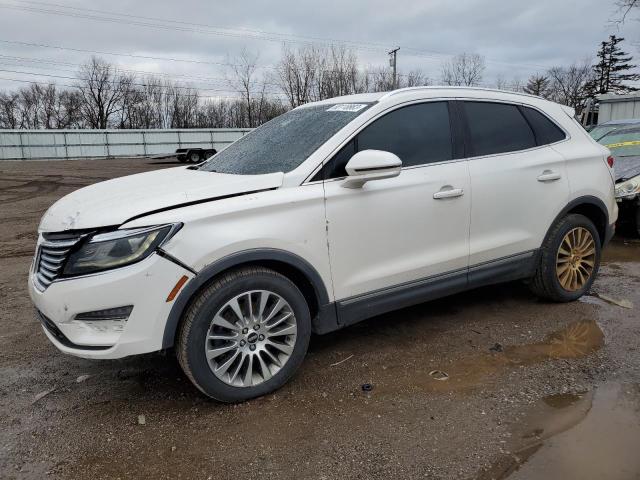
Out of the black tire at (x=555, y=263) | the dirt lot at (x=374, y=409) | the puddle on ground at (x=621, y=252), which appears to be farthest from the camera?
the puddle on ground at (x=621, y=252)

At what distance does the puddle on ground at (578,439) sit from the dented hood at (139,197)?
197cm

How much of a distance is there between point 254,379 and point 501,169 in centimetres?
244

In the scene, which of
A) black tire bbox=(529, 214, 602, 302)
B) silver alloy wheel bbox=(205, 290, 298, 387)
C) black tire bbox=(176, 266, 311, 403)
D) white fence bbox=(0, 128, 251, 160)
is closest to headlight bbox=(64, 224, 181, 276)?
black tire bbox=(176, 266, 311, 403)

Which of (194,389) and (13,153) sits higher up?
(13,153)

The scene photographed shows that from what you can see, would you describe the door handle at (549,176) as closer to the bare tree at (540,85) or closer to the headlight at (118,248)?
the headlight at (118,248)

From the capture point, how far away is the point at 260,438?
2768 mm

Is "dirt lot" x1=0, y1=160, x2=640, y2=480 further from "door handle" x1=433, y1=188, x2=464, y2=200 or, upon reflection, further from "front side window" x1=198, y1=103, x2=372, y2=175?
"front side window" x1=198, y1=103, x2=372, y2=175

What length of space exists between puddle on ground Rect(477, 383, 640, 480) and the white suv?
1127 mm

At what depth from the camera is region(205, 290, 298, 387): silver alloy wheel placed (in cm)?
293

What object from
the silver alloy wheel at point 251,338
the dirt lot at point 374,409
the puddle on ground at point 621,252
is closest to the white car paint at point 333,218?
the silver alloy wheel at point 251,338

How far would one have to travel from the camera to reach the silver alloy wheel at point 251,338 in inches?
115

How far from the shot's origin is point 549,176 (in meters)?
4.20

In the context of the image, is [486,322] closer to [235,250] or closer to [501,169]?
[501,169]

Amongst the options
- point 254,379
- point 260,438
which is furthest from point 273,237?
point 260,438
